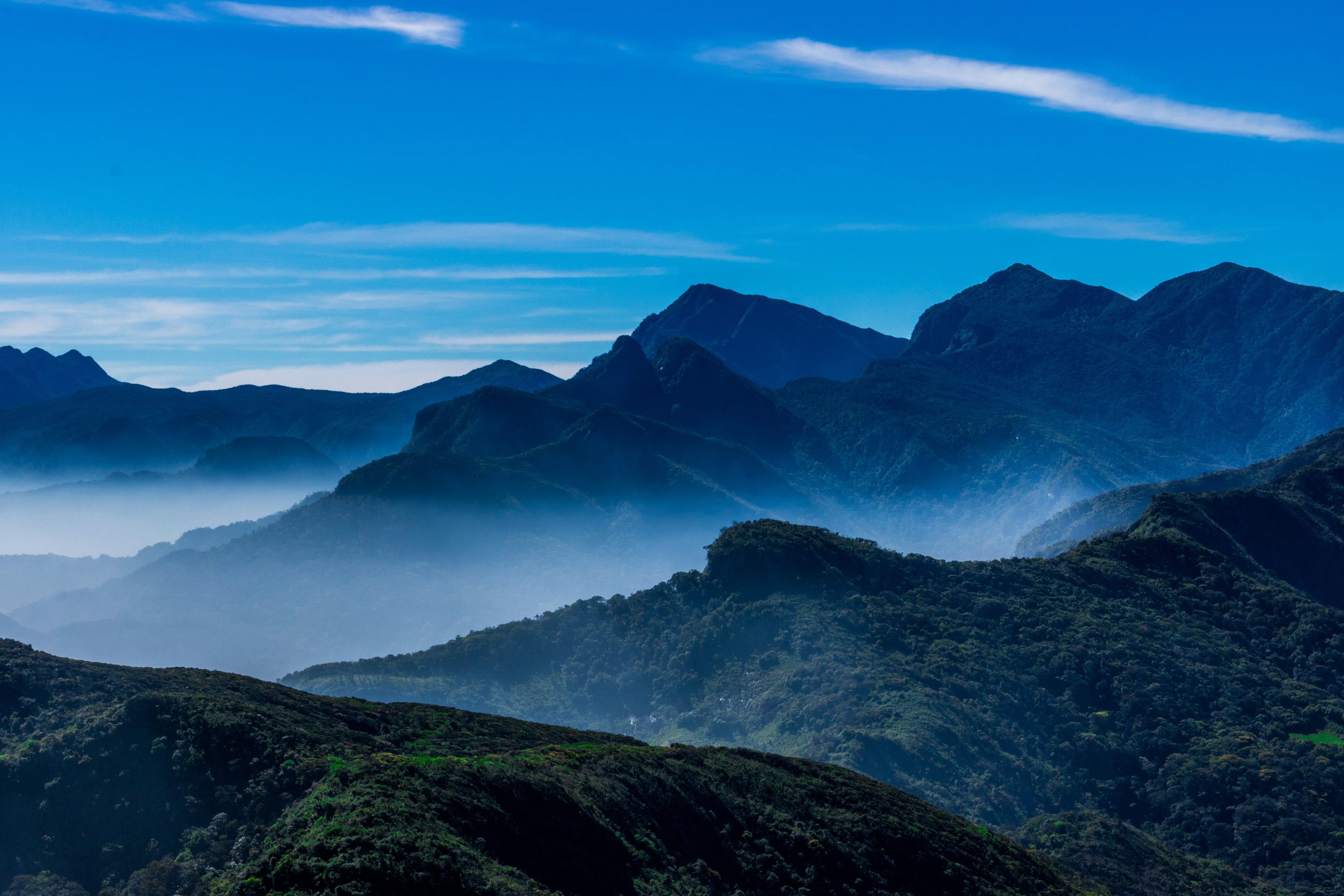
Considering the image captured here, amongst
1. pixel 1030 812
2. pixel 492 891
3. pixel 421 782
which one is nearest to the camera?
pixel 492 891

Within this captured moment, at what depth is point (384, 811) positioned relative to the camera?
1379 inches

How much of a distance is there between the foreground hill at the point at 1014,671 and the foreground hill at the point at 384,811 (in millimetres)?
40672

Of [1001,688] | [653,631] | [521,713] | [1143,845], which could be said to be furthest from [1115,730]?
[521,713]

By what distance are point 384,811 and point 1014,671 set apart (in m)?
90.4

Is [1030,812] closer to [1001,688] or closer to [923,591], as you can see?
[1001,688]

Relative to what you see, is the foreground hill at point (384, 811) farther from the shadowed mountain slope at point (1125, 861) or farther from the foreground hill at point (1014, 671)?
the foreground hill at point (1014, 671)

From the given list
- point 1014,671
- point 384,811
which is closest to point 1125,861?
point 1014,671

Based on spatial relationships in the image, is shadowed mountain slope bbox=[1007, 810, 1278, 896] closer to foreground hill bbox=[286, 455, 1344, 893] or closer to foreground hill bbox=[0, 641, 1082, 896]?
foreground hill bbox=[286, 455, 1344, 893]

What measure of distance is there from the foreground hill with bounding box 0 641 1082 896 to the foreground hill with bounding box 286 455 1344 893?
1601 inches

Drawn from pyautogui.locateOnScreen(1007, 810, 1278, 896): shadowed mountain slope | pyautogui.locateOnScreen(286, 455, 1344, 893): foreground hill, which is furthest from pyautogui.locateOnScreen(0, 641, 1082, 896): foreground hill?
pyautogui.locateOnScreen(286, 455, 1344, 893): foreground hill

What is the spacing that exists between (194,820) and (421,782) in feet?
30.3

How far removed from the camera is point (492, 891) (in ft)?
105

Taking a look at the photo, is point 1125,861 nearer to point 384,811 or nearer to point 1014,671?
point 1014,671

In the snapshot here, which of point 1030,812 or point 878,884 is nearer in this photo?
point 878,884
